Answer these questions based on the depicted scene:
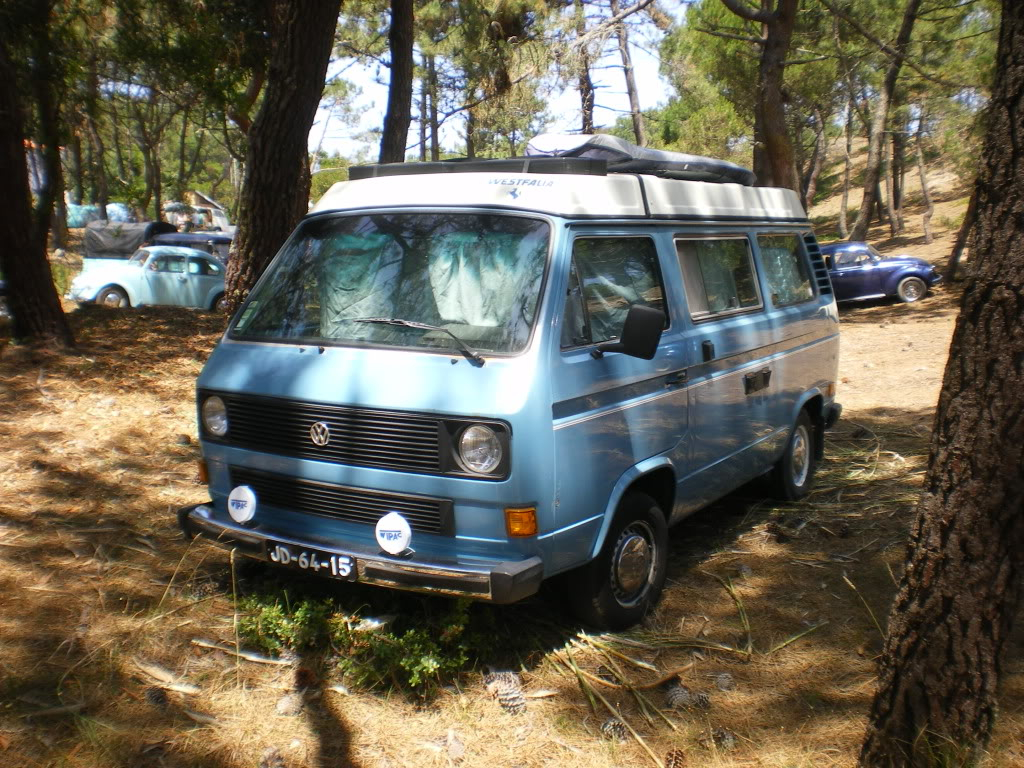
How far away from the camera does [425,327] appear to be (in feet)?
14.1

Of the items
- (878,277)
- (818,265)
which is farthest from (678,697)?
(878,277)

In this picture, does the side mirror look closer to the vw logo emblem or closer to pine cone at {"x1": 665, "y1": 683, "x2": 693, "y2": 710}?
the vw logo emblem

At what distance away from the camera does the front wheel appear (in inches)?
834

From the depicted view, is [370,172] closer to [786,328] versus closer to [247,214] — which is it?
[786,328]

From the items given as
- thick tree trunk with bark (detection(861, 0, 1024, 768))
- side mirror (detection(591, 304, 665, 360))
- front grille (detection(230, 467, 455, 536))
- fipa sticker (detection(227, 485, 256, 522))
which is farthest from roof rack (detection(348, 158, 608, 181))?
thick tree trunk with bark (detection(861, 0, 1024, 768))

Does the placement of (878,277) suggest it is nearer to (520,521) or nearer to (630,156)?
(630,156)

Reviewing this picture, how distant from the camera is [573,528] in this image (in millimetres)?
4184

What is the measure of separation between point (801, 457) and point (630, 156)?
2741 millimetres

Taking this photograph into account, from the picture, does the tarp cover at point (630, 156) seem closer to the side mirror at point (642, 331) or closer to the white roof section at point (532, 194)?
the white roof section at point (532, 194)

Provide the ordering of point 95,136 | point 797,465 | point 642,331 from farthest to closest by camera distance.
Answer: point 95,136 → point 797,465 → point 642,331

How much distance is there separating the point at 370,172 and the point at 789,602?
3342 mm

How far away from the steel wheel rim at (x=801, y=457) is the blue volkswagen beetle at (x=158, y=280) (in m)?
14.6

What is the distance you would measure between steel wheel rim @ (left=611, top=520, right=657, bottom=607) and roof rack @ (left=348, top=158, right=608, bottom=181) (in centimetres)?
178

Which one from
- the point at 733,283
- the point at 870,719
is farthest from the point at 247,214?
the point at 870,719
